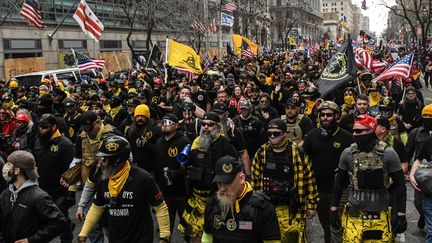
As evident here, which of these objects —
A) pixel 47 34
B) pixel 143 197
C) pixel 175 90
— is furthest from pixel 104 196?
pixel 47 34

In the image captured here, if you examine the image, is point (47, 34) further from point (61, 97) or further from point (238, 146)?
point (238, 146)

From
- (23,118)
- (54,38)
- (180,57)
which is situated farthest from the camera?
(54,38)

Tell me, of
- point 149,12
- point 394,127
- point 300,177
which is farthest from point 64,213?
point 149,12

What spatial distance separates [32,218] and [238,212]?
184cm

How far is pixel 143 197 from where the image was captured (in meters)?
4.18

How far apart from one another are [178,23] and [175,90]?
25.3 metres

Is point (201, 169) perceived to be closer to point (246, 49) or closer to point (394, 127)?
point (394, 127)

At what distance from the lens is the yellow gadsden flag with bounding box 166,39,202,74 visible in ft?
43.1

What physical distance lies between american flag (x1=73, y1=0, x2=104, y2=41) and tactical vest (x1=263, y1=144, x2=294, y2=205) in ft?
48.8

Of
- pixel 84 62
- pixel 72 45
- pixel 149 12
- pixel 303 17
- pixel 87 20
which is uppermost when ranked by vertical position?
pixel 303 17

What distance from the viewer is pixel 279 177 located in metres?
4.89

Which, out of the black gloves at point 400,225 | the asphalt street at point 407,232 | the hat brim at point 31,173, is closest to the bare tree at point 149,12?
the asphalt street at point 407,232

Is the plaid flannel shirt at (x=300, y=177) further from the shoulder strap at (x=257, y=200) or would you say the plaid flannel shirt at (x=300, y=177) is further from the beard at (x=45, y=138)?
the beard at (x=45, y=138)

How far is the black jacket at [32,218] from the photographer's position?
387cm
